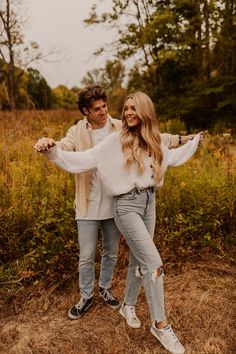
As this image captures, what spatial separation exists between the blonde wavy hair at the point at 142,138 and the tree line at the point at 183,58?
24.0ft

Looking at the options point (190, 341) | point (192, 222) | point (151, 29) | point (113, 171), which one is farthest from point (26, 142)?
point (151, 29)

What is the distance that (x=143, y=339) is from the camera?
272cm

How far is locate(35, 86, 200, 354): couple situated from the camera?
2418 millimetres

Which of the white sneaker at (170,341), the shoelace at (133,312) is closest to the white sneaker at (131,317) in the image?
the shoelace at (133,312)

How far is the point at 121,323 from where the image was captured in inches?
114

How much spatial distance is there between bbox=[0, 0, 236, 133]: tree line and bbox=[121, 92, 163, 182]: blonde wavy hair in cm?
731

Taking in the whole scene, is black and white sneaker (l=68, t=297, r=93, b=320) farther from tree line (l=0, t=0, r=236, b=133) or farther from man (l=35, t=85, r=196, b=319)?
tree line (l=0, t=0, r=236, b=133)

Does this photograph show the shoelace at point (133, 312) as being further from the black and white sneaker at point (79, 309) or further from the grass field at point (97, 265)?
the black and white sneaker at point (79, 309)

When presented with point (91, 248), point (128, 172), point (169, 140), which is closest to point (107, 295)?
point (91, 248)

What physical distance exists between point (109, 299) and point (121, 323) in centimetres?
23

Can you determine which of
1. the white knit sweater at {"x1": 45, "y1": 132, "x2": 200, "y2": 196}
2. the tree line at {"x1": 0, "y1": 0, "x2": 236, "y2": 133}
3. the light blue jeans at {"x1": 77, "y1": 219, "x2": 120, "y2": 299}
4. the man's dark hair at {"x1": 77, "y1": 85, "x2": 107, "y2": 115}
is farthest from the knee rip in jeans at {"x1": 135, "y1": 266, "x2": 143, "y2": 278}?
the tree line at {"x1": 0, "y1": 0, "x2": 236, "y2": 133}

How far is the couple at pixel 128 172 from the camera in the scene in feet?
7.93

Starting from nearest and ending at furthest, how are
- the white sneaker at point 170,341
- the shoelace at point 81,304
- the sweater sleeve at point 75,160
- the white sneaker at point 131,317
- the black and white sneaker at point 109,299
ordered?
the sweater sleeve at point 75,160, the white sneaker at point 170,341, the white sneaker at point 131,317, the shoelace at point 81,304, the black and white sneaker at point 109,299

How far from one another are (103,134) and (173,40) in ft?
34.2
